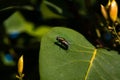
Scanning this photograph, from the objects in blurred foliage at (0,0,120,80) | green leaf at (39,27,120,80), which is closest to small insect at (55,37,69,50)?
green leaf at (39,27,120,80)

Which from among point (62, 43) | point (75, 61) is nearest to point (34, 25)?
point (62, 43)

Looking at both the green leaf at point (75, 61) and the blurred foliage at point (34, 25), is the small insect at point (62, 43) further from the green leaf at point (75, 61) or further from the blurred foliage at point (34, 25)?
the blurred foliage at point (34, 25)

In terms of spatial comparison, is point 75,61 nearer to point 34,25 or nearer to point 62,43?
point 62,43

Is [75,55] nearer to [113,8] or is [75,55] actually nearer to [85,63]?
[85,63]

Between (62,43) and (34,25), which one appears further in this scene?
(34,25)

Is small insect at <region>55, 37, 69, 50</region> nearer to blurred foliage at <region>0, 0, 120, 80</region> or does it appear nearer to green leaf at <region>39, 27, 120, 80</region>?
green leaf at <region>39, 27, 120, 80</region>
